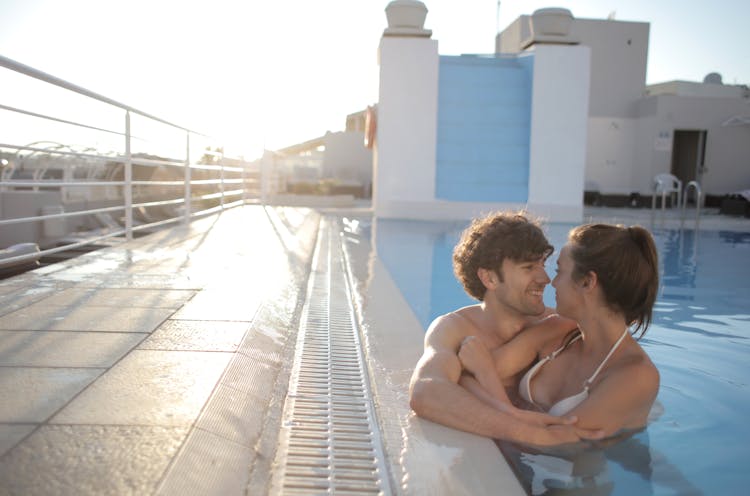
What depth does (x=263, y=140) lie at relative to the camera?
10.2 m

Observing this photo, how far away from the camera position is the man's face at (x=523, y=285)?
69.8 inches

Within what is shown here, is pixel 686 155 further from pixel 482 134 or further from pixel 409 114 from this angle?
pixel 409 114

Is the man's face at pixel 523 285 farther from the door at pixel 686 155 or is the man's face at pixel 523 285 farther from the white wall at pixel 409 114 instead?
the door at pixel 686 155

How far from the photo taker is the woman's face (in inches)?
67.4

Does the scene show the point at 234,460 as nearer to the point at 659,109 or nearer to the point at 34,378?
the point at 34,378

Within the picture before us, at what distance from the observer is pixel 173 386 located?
160 cm

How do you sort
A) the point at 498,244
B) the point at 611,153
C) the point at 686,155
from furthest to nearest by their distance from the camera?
the point at 686,155
the point at 611,153
the point at 498,244

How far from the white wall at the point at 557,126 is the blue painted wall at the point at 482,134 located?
23 centimetres

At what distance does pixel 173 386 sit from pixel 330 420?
42cm

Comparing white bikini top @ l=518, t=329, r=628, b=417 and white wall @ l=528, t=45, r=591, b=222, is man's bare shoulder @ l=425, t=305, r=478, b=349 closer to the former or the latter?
white bikini top @ l=518, t=329, r=628, b=417

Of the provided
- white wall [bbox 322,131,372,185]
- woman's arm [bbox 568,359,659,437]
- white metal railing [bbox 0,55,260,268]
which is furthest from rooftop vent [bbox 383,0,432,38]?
white wall [bbox 322,131,372,185]

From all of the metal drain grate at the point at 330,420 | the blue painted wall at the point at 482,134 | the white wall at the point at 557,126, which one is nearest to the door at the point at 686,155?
the white wall at the point at 557,126

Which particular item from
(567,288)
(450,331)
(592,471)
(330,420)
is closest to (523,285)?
(567,288)

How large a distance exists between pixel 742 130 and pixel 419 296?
15319 mm
